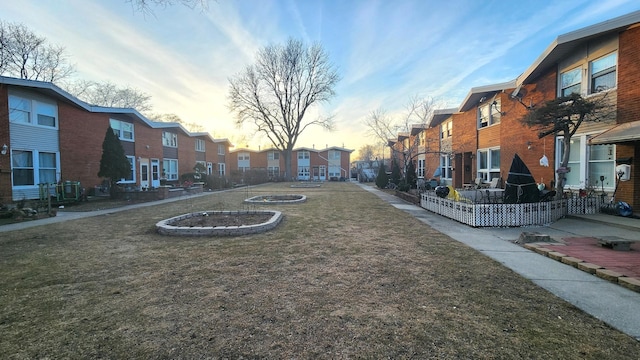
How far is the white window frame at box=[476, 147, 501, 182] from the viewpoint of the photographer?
15.5 metres

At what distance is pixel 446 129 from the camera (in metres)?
22.2

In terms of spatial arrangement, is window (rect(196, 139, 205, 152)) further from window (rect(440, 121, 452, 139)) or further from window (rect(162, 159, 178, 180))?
window (rect(440, 121, 452, 139))

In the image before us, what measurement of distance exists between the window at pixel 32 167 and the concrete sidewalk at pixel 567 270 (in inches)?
730

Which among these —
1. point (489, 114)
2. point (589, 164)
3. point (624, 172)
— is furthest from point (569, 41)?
point (489, 114)

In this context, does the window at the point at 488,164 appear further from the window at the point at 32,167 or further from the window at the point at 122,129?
the window at the point at 122,129

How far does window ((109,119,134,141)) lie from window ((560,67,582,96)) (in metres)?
24.1

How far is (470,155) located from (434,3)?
34.3ft

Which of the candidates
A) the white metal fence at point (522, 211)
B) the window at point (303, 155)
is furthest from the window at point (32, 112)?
the window at point (303, 155)

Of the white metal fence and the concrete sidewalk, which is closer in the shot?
the concrete sidewalk

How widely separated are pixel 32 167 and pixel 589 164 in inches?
946

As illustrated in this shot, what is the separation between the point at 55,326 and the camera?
2965mm

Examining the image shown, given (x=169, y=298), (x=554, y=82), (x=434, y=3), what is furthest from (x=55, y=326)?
(x=554, y=82)

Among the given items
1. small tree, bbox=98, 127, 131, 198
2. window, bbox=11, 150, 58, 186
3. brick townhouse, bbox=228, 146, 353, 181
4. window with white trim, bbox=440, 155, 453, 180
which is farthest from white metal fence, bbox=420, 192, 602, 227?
brick townhouse, bbox=228, 146, 353, 181

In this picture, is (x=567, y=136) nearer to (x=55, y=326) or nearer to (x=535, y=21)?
(x=535, y=21)
